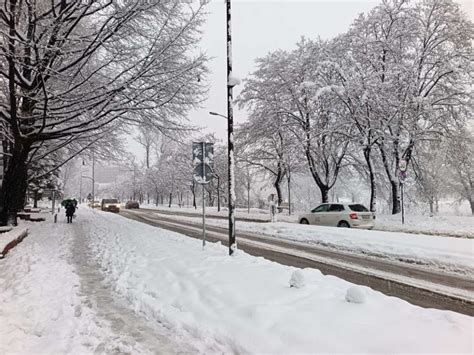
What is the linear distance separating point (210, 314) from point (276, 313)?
103 cm

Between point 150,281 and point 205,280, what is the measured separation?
1261mm

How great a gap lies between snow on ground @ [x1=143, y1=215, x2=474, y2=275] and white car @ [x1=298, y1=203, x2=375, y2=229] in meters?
2.29

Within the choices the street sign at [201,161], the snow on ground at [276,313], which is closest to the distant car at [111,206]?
the street sign at [201,161]

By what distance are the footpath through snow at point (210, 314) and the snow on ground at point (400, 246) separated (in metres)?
5.02

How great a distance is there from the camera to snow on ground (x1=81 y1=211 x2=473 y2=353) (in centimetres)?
405

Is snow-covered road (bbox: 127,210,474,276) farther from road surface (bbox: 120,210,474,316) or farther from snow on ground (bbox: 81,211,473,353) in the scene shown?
snow on ground (bbox: 81,211,473,353)

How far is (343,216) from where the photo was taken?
1920cm

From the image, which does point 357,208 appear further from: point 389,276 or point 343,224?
point 389,276

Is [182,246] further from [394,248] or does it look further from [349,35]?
[349,35]

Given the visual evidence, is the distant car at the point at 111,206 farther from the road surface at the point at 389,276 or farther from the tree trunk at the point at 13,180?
the road surface at the point at 389,276

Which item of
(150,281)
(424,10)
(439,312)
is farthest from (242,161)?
(439,312)

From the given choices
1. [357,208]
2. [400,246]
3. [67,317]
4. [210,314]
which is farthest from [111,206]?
[210,314]

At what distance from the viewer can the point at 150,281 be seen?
7.58 m

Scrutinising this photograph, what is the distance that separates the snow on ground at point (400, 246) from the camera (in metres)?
10.3
